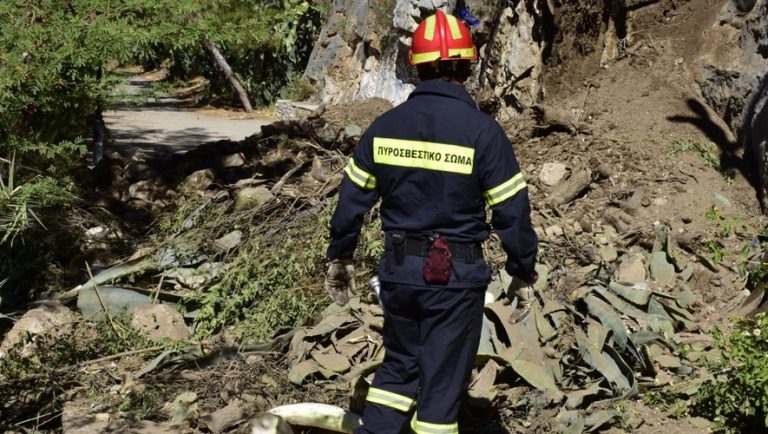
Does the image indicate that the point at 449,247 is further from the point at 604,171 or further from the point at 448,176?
the point at 604,171

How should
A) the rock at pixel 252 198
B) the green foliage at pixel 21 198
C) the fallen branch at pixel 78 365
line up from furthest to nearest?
the rock at pixel 252 198, the green foliage at pixel 21 198, the fallen branch at pixel 78 365

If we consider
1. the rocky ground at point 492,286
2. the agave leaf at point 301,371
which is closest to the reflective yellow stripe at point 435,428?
the rocky ground at point 492,286

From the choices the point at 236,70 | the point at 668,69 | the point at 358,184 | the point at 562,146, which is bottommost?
the point at 236,70

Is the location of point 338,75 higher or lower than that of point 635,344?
lower

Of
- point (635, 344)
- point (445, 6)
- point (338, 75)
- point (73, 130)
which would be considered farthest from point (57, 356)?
point (338, 75)

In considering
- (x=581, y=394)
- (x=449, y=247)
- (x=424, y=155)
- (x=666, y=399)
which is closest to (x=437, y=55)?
(x=424, y=155)

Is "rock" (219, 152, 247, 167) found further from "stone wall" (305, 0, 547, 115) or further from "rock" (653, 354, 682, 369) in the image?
"rock" (653, 354, 682, 369)

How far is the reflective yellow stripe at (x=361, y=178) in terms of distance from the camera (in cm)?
379

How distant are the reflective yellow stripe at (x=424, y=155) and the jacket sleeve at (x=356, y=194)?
0.06 metres

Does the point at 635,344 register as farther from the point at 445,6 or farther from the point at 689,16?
the point at 445,6

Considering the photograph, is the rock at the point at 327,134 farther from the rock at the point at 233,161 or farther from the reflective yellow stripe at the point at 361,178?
the reflective yellow stripe at the point at 361,178

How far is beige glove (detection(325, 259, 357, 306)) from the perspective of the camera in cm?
402

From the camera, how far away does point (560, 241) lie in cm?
648

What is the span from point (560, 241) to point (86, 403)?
3405 millimetres
